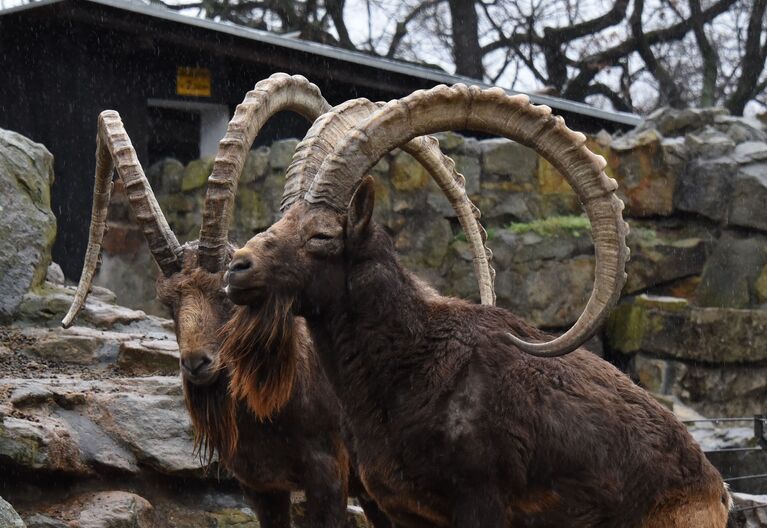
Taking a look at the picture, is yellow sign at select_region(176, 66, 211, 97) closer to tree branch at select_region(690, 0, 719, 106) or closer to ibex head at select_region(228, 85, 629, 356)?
ibex head at select_region(228, 85, 629, 356)

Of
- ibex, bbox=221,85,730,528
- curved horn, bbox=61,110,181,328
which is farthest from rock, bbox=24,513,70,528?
ibex, bbox=221,85,730,528

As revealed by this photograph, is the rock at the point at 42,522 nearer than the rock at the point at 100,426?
Yes

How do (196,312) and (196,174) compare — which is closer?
(196,312)

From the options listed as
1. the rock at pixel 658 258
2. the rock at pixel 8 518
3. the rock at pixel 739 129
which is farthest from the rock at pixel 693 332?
the rock at pixel 8 518

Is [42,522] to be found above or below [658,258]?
below

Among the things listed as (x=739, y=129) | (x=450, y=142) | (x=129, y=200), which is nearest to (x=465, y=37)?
(x=739, y=129)

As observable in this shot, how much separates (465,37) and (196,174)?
566 inches

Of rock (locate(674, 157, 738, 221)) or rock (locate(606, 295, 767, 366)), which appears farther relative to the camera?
rock (locate(674, 157, 738, 221))

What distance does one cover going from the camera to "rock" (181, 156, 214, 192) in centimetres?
1406

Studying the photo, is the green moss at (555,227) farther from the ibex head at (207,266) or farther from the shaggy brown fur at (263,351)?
the shaggy brown fur at (263,351)

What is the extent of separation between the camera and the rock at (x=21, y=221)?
30.4ft

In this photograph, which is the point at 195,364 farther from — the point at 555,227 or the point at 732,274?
the point at 732,274

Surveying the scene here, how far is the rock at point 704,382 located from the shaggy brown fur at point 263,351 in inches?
356

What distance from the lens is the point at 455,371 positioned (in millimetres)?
5109
